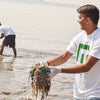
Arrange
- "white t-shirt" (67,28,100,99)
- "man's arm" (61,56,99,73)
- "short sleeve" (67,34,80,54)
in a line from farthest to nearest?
"short sleeve" (67,34,80,54) → "white t-shirt" (67,28,100,99) → "man's arm" (61,56,99,73)

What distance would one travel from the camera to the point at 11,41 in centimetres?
1341

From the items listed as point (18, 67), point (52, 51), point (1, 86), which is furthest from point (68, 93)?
point (52, 51)

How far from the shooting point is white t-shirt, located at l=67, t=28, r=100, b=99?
11.3 feet

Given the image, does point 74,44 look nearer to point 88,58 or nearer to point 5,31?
point 88,58

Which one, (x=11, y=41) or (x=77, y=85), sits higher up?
(x=77, y=85)

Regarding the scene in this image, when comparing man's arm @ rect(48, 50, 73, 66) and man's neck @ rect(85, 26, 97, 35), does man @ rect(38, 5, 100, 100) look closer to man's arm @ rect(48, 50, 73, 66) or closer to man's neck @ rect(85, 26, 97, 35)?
man's neck @ rect(85, 26, 97, 35)

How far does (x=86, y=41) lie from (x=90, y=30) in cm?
13

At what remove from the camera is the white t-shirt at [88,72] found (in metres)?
3.44

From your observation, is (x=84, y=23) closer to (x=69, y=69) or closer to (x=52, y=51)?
(x=69, y=69)

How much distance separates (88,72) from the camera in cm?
346

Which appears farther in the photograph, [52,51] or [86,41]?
[52,51]

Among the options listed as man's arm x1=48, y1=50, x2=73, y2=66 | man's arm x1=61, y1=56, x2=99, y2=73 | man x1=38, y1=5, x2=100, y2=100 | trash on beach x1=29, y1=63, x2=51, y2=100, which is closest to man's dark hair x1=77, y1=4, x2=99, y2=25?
man x1=38, y1=5, x2=100, y2=100

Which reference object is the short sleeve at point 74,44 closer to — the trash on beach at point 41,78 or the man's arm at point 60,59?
the man's arm at point 60,59

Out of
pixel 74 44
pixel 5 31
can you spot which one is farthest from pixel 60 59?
pixel 5 31
